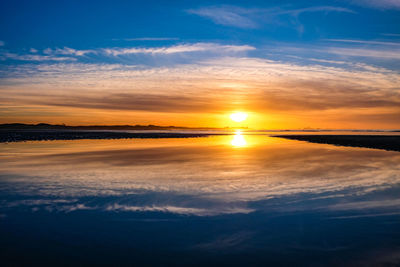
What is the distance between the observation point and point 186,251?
22.1 feet

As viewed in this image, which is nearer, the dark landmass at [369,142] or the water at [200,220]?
the water at [200,220]

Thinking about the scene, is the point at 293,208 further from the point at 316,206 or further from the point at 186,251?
the point at 186,251

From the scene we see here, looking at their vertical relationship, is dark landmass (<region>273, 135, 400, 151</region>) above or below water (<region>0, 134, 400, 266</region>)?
above

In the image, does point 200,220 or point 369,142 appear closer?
point 200,220

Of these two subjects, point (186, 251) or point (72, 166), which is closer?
point (186, 251)

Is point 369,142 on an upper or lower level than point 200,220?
upper

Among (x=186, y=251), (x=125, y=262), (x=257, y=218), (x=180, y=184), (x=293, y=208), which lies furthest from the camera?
(x=180, y=184)

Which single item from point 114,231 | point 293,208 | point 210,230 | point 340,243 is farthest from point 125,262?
point 293,208

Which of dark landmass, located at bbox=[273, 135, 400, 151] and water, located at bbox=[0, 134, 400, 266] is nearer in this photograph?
water, located at bbox=[0, 134, 400, 266]

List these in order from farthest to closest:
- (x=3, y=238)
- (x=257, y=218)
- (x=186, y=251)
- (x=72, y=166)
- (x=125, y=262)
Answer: (x=72, y=166) < (x=257, y=218) < (x=3, y=238) < (x=186, y=251) < (x=125, y=262)

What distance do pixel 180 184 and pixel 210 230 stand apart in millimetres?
6057

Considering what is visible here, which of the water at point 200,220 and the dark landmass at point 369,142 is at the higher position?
the dark landmass at point 369,142

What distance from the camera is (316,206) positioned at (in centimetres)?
1016

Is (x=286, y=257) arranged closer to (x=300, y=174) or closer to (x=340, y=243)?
(x=340, y=243)
